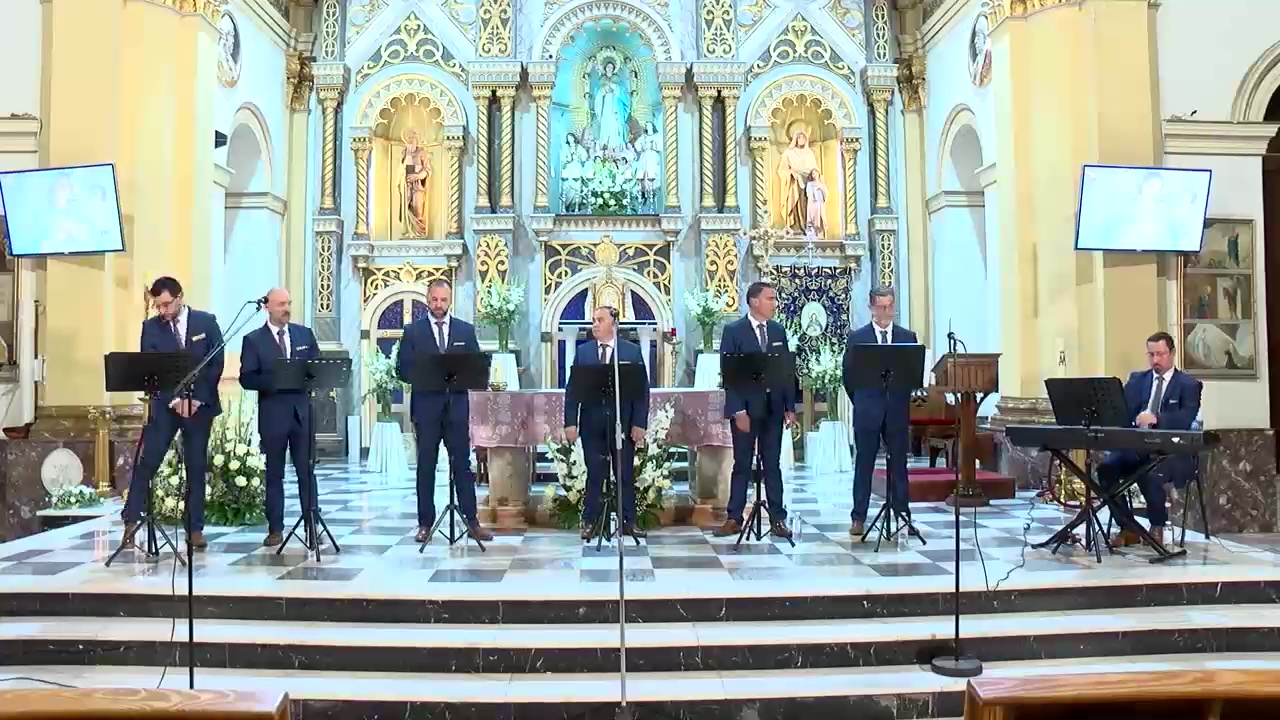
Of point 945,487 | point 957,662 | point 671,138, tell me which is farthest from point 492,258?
point 957,662

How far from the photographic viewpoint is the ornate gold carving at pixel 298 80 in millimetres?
13578

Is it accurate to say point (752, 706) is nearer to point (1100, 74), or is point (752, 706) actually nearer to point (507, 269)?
point (1100, 74)

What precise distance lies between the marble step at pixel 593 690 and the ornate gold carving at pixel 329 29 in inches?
435

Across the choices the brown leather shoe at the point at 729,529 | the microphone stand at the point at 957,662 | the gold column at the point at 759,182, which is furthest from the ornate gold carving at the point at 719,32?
the microphone stand at the point at 957,662

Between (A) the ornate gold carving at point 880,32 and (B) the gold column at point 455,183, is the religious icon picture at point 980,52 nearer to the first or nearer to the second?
(A) the ornate gold carving at point 880,32

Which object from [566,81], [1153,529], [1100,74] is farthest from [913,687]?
[566,81]

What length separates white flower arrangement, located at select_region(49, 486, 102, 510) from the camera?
838cm

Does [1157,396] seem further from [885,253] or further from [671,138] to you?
[671,138]

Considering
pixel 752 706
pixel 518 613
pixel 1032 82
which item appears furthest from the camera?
pixel 1032 82

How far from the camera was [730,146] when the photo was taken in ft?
44.9

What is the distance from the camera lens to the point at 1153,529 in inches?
266

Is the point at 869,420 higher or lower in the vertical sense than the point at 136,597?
higher

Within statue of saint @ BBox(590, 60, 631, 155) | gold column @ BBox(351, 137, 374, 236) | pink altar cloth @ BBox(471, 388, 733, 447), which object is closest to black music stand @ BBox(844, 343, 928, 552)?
pink altar cloth @ BBox(471, 388, 733, 447)

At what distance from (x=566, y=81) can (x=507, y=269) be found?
317cm
